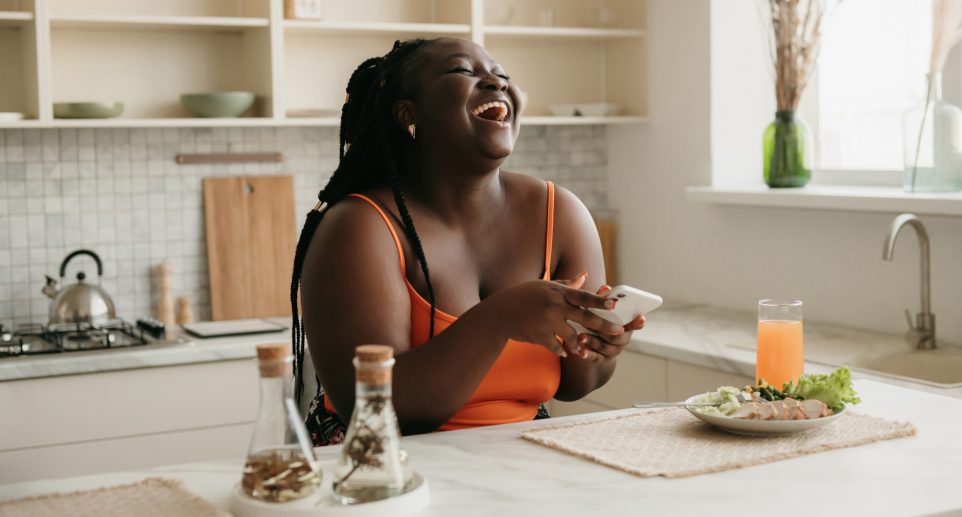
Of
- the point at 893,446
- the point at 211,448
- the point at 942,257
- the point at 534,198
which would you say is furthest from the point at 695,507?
the point at 211,448

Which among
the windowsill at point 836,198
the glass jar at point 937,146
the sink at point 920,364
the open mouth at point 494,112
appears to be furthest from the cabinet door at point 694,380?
the open mouth at point 494,112

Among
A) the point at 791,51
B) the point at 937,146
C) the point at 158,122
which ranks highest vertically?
the point at 791,51

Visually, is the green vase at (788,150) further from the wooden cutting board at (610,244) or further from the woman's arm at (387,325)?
the woman's arm at (387,325)

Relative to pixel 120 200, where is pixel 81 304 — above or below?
below

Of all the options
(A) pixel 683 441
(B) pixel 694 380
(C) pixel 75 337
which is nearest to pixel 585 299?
(A) pixel 683 441

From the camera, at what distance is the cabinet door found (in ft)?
9.07

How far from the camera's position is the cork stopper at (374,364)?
1127 millimetres

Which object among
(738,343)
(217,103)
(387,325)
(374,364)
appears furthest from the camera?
(217,103)

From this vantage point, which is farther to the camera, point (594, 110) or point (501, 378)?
point (594, 110)

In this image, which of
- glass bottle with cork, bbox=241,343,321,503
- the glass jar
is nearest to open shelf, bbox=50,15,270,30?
the glass jar

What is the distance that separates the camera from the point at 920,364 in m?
2.73

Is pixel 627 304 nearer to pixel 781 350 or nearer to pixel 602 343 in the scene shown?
pixel 602 343

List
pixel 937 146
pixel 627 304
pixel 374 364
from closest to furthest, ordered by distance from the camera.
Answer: pixel 374 364 → pixel 627 304 → pixel 937 146

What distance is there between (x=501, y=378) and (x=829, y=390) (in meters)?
0.51
